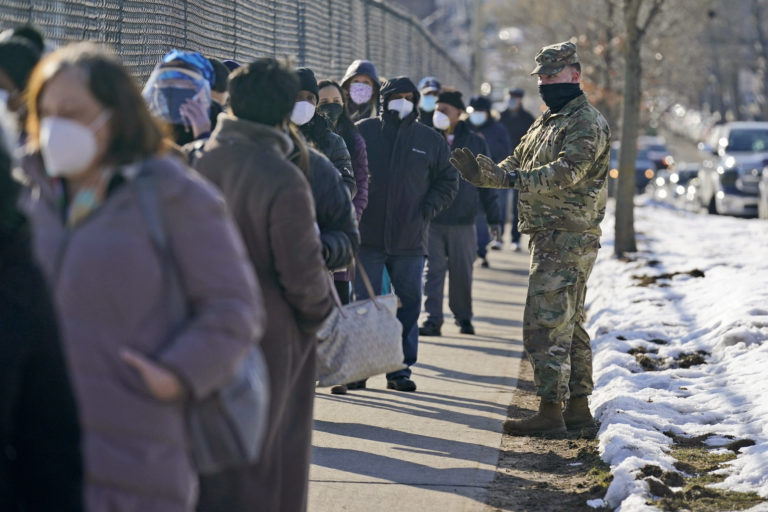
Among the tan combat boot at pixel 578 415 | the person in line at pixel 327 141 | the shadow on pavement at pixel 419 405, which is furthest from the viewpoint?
the shadow on pavement at pixel 419 405

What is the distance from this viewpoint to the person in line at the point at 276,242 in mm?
3801

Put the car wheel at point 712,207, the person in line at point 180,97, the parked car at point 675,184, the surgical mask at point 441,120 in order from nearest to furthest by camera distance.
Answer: the person in line at point 180,97, the surgical mask at point 441,120, the car wheel at point 712,207, the parked car at point 675,184

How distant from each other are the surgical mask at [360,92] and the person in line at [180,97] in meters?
3.78

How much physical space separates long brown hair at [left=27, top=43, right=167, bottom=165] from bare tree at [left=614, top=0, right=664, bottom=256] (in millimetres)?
12124

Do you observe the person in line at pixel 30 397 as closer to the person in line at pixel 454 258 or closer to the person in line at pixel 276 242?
the person in line at pixel 276 242

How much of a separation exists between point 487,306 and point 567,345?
18.6 ft

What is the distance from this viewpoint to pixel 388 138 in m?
8.34

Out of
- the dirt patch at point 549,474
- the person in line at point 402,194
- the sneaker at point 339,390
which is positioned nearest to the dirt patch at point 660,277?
the person in line at point 402,194

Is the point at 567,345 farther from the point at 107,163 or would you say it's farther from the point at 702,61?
the point at 702,61

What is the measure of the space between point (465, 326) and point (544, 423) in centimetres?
380

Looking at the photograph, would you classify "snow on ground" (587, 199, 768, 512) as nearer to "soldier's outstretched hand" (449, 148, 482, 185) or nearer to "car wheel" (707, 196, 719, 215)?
"soldier's outstretched hand" (449, 148, 482, 185)

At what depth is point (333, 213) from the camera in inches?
188

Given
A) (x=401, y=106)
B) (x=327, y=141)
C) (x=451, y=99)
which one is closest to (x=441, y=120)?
(x=451, y=99)

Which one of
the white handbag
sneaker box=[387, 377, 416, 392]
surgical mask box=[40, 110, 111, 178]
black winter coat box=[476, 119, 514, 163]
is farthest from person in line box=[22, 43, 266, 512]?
black winter coat box=[476, 119, 514, 163]
